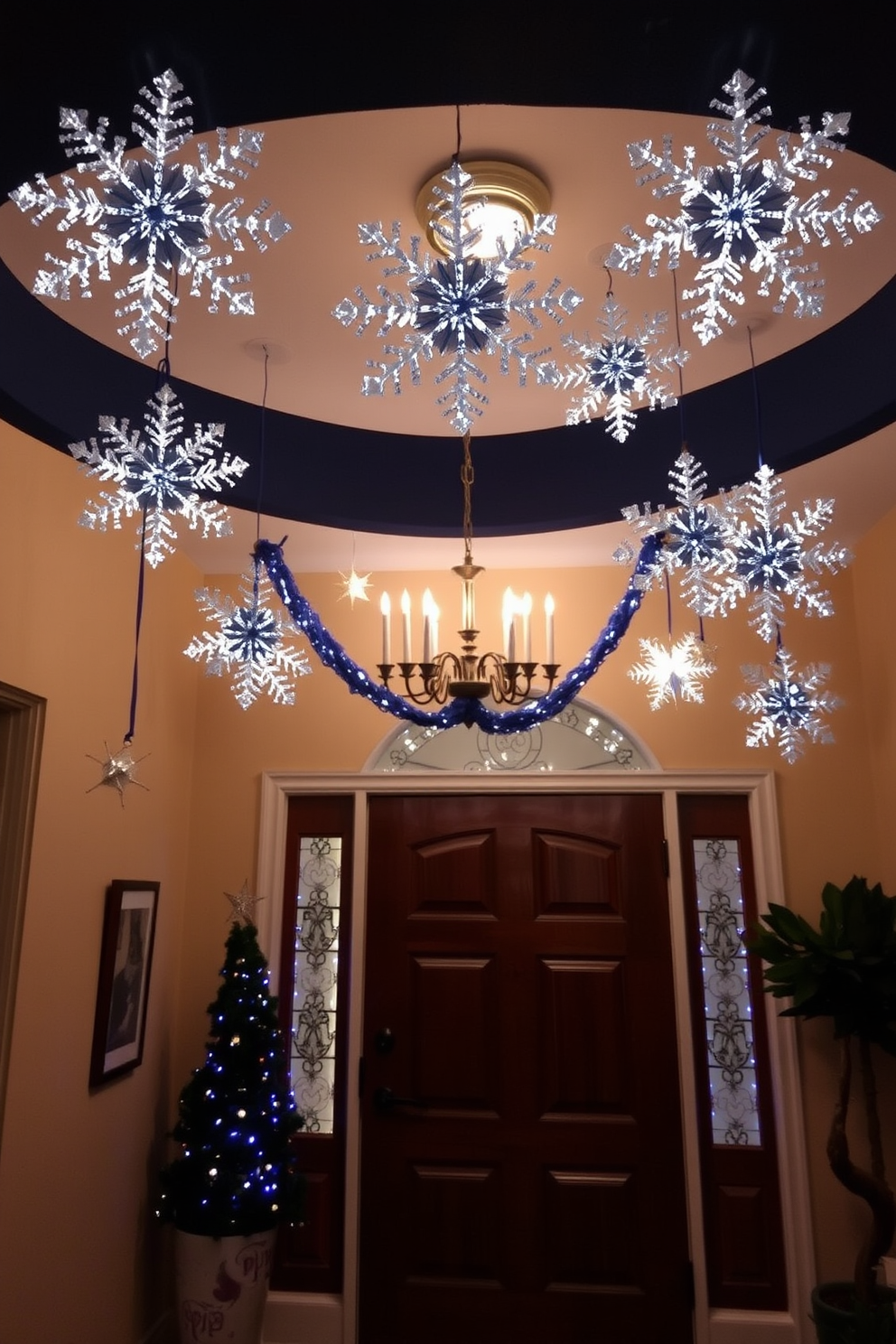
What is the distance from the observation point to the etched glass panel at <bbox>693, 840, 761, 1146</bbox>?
10.9 feet

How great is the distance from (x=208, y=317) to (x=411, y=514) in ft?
3.23

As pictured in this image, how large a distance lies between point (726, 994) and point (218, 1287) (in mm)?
1926

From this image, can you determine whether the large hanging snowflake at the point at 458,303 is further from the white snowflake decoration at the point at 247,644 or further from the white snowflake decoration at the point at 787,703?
the white snowflake decoration at the point at 787,703

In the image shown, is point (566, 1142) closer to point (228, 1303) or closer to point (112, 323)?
point (228, 1303)

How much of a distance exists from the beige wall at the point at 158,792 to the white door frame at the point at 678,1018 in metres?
0.07

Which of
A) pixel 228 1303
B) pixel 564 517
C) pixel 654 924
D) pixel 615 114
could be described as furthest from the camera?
pixel 654 924

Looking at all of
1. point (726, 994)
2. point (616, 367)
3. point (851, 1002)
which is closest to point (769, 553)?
point (616, 367)

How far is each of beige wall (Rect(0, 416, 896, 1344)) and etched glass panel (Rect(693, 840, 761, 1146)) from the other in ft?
0.65

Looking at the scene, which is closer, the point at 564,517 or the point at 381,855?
the point at 564,517

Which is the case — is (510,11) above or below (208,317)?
below

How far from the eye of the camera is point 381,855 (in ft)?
12.0

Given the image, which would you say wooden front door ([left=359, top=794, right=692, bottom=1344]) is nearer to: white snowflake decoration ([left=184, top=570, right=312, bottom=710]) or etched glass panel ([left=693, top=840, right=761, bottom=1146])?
etched glass panel ([left=693, top=840, right=761, bottom=1146])

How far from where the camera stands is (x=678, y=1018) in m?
Result: 3.39

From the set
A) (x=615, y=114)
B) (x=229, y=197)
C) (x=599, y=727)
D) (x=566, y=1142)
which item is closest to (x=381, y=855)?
(x=599, y=727)
